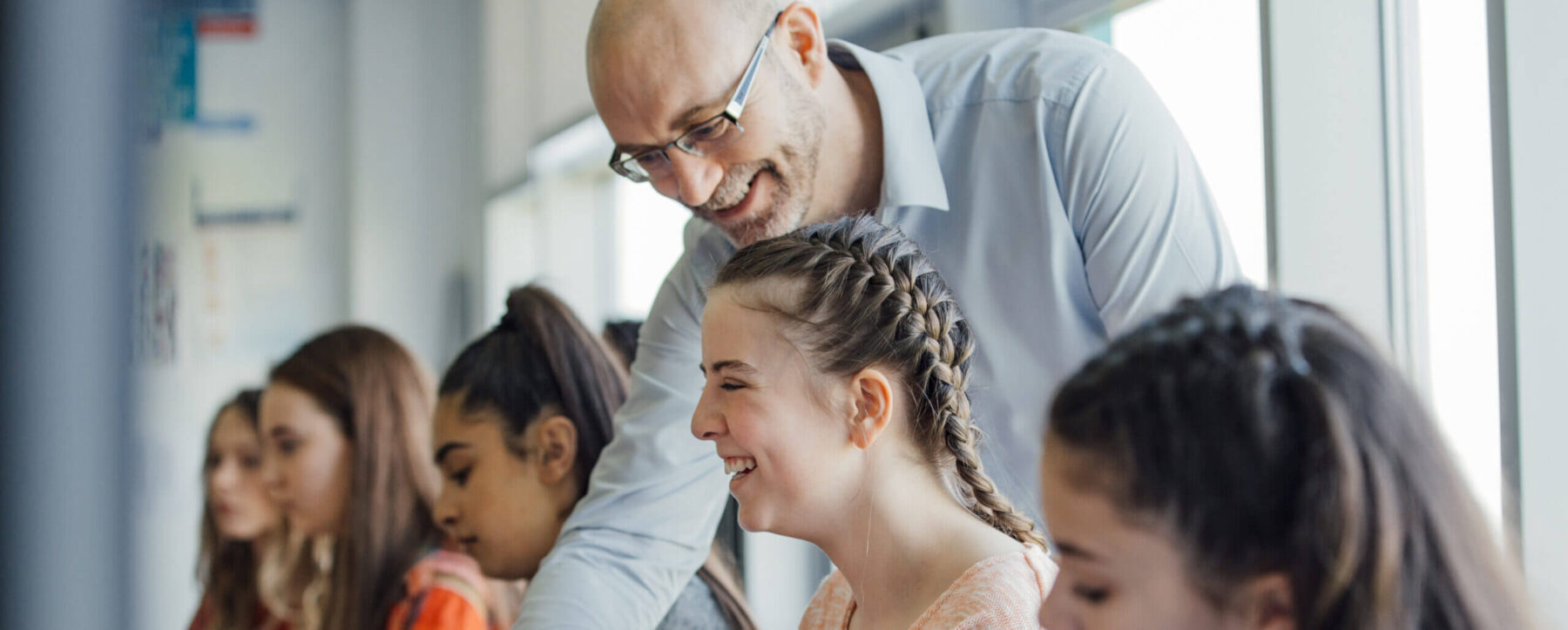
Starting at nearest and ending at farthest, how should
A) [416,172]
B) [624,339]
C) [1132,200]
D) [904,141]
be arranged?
[1132,200] < [904,141] < [624,339] < [416,172]

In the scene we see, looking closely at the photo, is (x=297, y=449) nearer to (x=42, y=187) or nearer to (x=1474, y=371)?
(x=1474, y=371)

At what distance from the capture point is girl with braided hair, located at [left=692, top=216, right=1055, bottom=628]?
0.80m

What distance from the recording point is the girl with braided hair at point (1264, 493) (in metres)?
0.45

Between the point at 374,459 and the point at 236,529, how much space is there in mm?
346

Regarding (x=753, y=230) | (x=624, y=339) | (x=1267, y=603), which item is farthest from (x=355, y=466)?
(x=1267, y=603)

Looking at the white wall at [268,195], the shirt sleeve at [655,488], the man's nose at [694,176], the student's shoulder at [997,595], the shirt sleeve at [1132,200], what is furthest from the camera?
the white wall at [268,195]

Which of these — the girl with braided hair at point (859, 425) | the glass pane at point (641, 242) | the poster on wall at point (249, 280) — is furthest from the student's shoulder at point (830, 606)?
the poster on wall at point (249, 280)

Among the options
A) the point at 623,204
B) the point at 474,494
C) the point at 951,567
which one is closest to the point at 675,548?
the point at 474,494

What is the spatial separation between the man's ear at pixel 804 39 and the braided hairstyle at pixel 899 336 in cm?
23

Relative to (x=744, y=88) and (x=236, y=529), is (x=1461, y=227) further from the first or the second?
(x=236, y=529)

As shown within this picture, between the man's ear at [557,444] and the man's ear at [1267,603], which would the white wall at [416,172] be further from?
the man's ear at [1267,603]

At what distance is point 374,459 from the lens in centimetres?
159

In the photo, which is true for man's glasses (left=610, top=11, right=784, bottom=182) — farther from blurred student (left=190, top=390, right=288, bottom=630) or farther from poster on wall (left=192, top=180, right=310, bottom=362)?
poster on wall (left=192, top=180, right=310, bottom=362)

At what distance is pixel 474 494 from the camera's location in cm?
131
